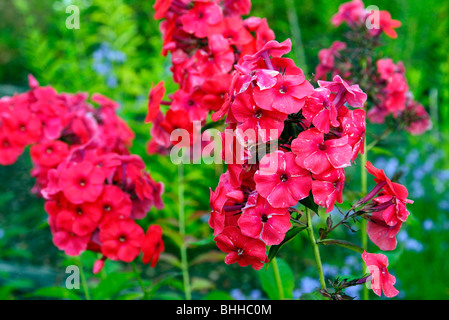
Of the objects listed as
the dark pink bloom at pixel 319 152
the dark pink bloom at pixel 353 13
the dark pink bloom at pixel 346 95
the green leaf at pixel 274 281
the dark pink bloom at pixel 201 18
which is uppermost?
the dark pink bloom at pixel 353 13

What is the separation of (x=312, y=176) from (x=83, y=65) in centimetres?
377

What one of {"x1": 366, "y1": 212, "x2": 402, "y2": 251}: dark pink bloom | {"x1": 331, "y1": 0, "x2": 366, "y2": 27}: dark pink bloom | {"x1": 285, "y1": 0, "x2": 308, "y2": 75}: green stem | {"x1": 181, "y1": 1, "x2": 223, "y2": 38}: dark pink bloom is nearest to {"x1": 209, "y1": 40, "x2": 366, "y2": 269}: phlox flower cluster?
{"x1": 366, "y1": 212, "x2": 402, "y2": 251}: dark pink bloom

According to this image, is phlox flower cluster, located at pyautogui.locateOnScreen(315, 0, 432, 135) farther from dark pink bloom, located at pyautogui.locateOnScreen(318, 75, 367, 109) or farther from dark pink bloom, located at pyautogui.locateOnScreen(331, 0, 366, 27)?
dark pink bloom, located at pyautogui.locateOnScreen(318, 75, 367, 109)

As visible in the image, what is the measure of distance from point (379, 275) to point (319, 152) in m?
0.33

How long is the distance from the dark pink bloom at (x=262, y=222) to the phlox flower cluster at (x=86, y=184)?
591 mm

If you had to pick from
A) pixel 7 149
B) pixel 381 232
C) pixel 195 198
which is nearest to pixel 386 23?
pixel 381 232

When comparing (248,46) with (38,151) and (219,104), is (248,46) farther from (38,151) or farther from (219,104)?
(38,151)

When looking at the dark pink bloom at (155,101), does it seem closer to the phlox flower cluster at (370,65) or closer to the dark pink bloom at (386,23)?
the phlox flower cluster at (370,65)

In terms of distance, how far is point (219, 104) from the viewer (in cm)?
139

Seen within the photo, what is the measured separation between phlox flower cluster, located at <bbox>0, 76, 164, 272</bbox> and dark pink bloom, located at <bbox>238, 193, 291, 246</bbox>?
59cm

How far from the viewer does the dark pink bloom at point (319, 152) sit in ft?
3.04

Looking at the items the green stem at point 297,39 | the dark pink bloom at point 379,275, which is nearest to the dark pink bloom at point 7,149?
the dark pink bloom at point 379,275

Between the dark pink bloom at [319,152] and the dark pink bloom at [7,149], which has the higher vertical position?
the dark pink bloom at [7,149]

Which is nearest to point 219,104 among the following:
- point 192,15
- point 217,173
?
point 192,15
